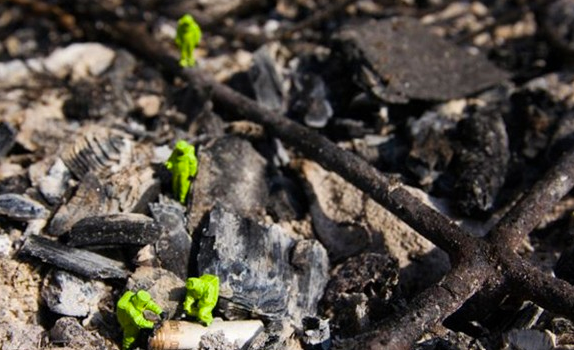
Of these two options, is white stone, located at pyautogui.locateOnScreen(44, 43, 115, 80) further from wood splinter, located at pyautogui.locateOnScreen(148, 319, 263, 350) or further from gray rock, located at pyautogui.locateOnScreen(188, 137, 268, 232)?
wood splinter, located at pyautogui.locateOnScreen(148, 319, 263, 350)

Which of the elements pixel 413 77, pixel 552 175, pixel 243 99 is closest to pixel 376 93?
pixel 413 77

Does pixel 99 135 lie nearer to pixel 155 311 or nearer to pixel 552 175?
pixel 155 311

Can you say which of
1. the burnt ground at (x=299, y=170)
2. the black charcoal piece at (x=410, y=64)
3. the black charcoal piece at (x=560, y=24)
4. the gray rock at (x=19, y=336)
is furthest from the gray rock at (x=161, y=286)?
the black charcoal piece at (x=560, y=24)

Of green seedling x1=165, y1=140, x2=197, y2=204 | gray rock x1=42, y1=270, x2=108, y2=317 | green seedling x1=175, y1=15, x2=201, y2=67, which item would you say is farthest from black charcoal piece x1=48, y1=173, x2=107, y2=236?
green seedling x1=175, y1=15, x2=201, y2=67

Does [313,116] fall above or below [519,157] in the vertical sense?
above

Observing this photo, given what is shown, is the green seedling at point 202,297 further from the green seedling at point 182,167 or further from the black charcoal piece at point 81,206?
the black charcoal piece at point 81,206

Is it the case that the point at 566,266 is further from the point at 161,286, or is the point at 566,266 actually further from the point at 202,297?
the point at 161,286
